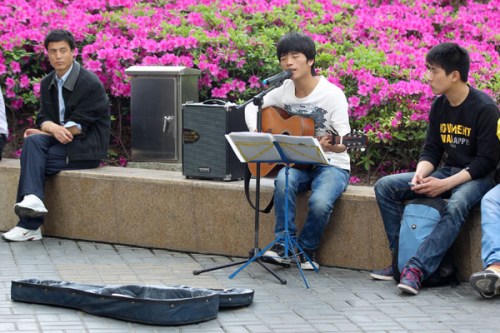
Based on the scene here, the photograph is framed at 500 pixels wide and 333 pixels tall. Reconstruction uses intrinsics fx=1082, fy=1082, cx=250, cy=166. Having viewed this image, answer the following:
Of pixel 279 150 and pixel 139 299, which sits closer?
pixel 139 299

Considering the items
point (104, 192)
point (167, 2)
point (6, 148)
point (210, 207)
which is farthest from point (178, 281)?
point (167, 2)

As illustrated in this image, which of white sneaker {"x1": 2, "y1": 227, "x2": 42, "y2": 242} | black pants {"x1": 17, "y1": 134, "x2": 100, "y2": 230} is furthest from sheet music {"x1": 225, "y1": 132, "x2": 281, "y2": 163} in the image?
white sneaker {"x1": 2, "y1": 227, "x2": 42, "y2": 242}

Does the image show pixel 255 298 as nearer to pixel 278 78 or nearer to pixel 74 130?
pixel 278 78

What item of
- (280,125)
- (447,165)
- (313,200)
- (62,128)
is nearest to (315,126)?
(280,125)

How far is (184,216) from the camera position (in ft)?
25.5

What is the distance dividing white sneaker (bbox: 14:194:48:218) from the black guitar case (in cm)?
167

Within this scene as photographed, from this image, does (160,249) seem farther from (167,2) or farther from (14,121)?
(167,2)

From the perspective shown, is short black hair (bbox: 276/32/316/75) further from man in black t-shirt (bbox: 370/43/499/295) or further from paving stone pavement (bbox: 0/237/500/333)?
paving stone pavement (bbox: 0/237/500/333)

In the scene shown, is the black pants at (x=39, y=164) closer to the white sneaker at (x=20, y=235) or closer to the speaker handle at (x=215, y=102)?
the white sneaker at (x=20, y=235)

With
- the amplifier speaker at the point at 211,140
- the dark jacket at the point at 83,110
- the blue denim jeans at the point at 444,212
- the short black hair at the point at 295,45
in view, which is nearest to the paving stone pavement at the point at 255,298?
the blue denim jeans at the point at 444,212

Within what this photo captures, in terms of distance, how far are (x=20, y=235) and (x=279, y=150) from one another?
2.36 metres

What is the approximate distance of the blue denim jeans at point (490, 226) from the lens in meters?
6.38

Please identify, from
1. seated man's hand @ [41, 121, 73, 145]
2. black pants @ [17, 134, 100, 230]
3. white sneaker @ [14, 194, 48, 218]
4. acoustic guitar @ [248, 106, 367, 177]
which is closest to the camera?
acoustic guitar @ [248, 106, 367, 177]

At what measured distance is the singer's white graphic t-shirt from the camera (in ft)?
23.5
